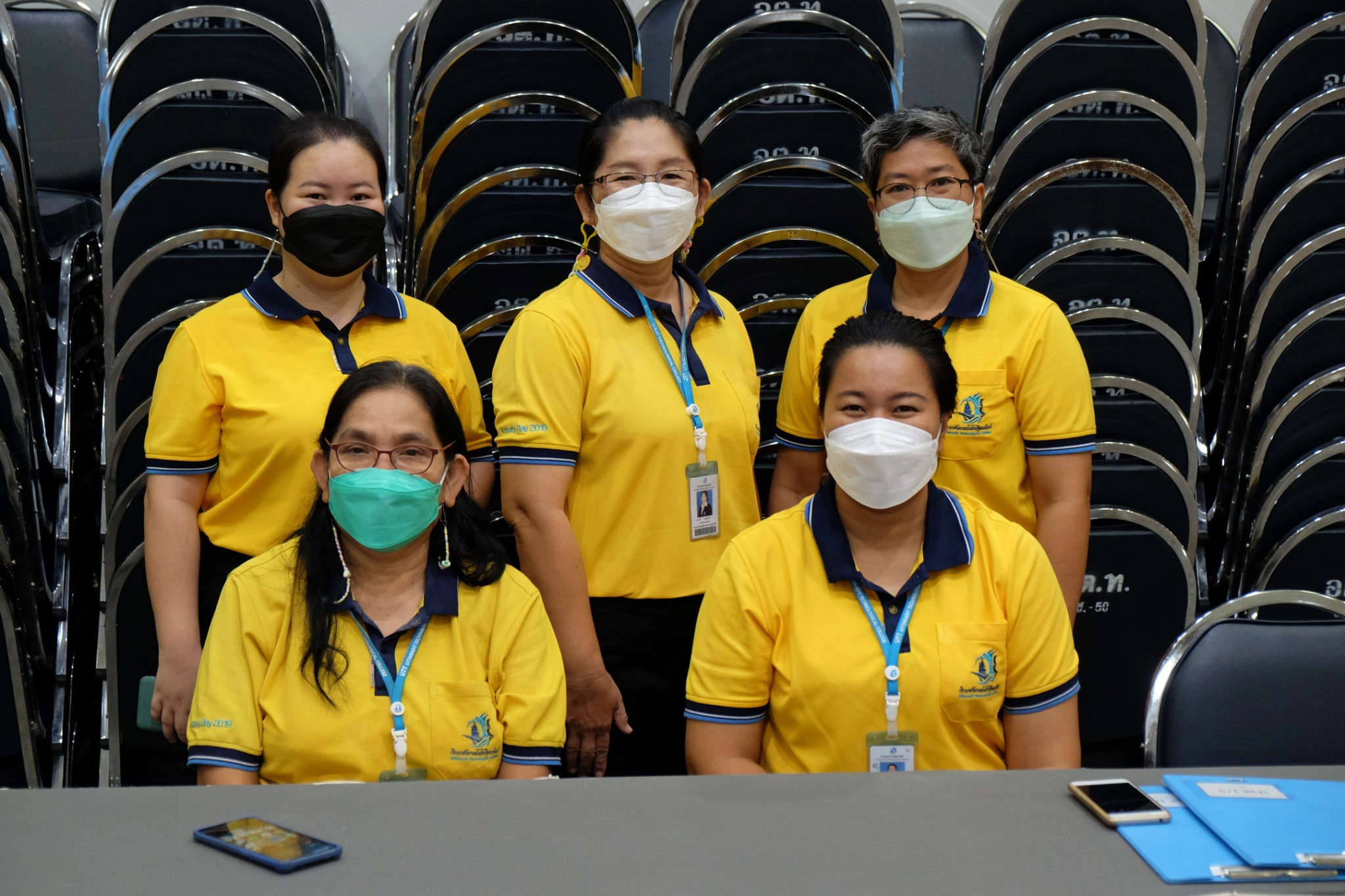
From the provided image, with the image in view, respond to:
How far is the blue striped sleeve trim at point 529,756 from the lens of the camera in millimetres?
2166

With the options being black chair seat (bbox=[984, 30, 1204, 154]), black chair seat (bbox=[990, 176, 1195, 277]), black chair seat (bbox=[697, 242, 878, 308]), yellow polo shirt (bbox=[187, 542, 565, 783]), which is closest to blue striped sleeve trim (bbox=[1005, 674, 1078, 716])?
yellow polo shirt (bbox=[187, 542, 565, 783])

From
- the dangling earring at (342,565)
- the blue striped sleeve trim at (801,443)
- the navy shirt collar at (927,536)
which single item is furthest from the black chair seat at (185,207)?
the navy shirt collar at (927,536)

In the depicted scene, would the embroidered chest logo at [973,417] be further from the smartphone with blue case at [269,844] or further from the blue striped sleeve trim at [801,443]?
the smartphone with blue case at [269,844]

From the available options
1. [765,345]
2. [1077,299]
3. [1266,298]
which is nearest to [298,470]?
[765,345]

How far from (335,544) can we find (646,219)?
93 cm

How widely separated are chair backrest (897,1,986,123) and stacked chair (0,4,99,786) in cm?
278

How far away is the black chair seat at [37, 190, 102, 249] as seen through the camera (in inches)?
155

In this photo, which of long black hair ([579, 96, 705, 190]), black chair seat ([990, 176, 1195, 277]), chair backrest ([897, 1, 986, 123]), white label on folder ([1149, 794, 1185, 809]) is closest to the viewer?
white label on folder ([1149, 794, 1185, 809])

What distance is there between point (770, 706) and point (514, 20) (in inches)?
76.1

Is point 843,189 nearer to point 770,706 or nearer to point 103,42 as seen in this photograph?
point 770,706

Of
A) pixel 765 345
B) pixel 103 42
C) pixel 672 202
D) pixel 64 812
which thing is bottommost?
pixel 64 812

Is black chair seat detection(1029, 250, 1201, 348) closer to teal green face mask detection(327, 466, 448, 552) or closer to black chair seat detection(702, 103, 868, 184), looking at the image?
black chair seat detection(702, 103, 868, 184)

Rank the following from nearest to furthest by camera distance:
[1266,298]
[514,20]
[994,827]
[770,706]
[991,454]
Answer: [994,827], [770,706], [991,454], [514,20], [1266,298]

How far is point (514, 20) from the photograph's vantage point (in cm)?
325
